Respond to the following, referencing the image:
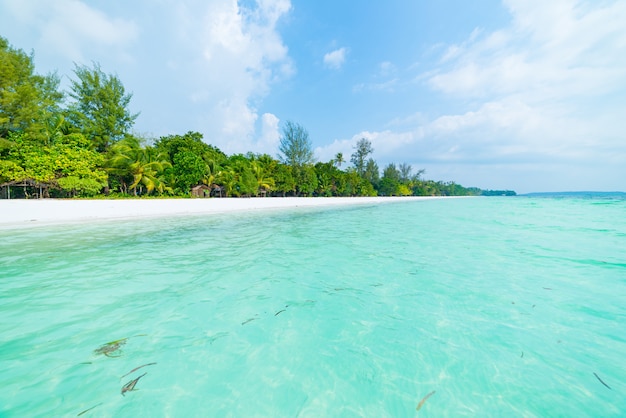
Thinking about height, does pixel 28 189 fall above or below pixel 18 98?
below

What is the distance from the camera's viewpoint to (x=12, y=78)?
15.2 meters

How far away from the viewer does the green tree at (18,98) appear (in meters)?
14.9

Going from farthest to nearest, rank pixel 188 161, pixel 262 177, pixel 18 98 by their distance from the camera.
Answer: pixel 262 177
pixel 188 161
pixel 18 98

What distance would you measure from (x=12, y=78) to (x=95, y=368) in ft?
76.6

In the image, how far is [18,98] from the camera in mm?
15305

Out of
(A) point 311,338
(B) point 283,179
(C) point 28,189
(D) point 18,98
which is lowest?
(A) point 311,338

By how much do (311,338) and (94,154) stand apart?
23684mm

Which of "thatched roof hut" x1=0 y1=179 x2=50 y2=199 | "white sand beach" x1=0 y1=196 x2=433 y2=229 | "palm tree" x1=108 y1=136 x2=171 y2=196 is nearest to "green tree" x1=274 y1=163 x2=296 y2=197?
"white sand beach" x1=0 y1=196 x2=433 y2=229

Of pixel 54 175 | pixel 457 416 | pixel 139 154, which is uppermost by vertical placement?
pixel 139 154

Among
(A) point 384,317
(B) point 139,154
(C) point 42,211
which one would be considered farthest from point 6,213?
(A) point 384,317

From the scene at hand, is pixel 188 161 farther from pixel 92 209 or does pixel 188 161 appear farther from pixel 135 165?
pixel 92 209

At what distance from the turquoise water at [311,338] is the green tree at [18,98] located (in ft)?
59.6

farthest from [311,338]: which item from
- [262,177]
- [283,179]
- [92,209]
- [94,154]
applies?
[283,179]

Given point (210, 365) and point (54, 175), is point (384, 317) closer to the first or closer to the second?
point (210, 365)
